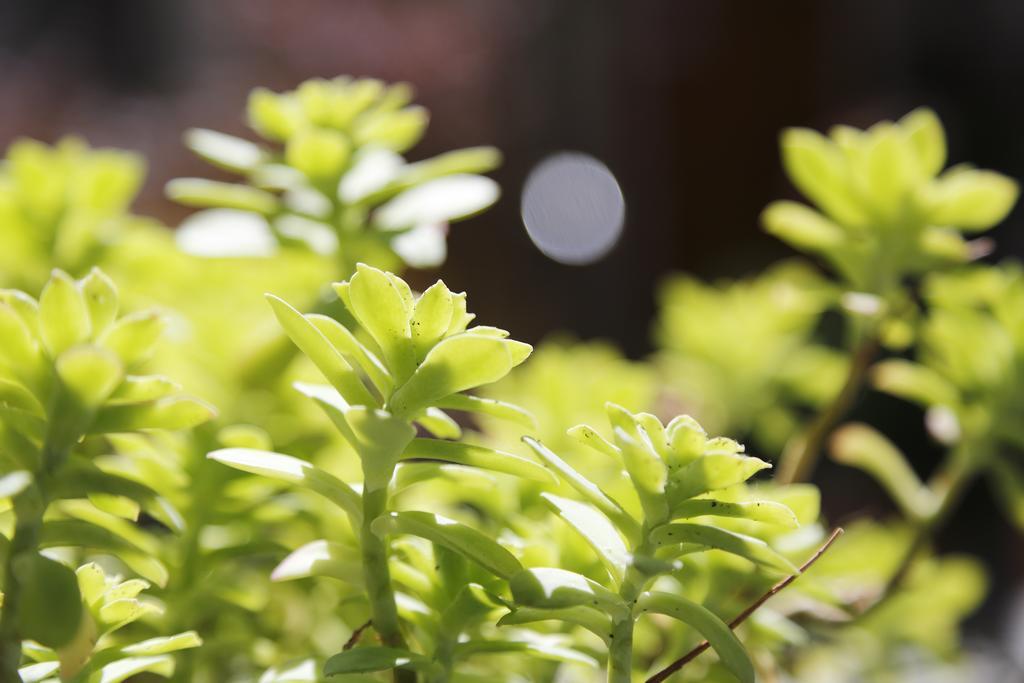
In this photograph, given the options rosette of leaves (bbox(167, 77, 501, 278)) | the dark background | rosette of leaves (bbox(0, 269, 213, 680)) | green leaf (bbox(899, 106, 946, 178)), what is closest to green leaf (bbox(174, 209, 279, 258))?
rosette of leaves (bbox(167, 77, 501, 278))

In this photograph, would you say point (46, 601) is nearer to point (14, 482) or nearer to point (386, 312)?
point (14, 482)

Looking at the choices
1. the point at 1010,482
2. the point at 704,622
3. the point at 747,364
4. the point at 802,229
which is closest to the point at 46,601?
the point at 704,622

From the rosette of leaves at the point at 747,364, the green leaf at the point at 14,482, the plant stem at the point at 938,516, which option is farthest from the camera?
the rosette of leaves at the point at 747,364

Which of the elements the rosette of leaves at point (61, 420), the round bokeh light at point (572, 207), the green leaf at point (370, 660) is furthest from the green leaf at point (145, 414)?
the round bokeh light at point (572, 207)

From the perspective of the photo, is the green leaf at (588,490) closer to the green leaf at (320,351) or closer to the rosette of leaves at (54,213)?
the green leaf at (320,351)

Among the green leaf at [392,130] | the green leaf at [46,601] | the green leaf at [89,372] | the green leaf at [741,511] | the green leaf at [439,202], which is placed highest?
the green leaf at [392,130]

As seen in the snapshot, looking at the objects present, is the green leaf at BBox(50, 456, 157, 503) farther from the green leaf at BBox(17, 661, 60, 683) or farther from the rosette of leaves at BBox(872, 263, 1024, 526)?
the rosette of leaves at BBox(872, 263, 1024, 526)

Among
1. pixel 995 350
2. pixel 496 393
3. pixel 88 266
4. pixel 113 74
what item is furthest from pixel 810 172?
pixel 113 74

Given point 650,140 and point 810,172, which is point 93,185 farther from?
point 650,140
